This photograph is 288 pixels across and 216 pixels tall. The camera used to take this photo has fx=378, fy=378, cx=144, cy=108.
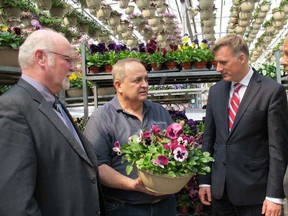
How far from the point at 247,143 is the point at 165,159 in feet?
1.89

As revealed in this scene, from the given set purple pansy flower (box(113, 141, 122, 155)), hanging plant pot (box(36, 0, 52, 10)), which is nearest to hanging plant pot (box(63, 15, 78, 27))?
hanging plant pot (box(36, 0, 52, 10))

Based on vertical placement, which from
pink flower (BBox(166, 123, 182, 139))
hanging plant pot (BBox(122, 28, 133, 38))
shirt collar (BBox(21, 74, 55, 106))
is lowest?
pink flower (BBox(166, 123, 182, 139))

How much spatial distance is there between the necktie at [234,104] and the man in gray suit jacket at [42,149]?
81 centimetres

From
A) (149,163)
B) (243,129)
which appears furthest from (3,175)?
(243,129)

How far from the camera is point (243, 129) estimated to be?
1.88 meters

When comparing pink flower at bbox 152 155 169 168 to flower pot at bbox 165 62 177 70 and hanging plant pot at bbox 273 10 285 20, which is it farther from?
hanging plant pot at bbox 273 10 285 20

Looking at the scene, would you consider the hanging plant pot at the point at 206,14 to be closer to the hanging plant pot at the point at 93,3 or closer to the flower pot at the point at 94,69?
the hanging plant pot at the point at 93,3

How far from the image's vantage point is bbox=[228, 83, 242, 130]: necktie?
6.46 feet

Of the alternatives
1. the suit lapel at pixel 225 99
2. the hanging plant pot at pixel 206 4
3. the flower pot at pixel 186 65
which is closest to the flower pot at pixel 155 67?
the flower pot at pixel 186 65

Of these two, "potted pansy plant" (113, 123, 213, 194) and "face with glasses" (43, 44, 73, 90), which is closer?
"face with glasses" (43, 44, 73, 90)

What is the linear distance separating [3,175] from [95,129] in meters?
0.67

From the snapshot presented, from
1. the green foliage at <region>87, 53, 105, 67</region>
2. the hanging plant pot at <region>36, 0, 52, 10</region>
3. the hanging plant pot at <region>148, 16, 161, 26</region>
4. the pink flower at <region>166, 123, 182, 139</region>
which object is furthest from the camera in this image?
the hanging plant pot at <region>148, 16, 161, 26</region>

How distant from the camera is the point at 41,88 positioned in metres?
1.40

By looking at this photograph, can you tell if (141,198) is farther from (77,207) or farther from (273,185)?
(273,185)
